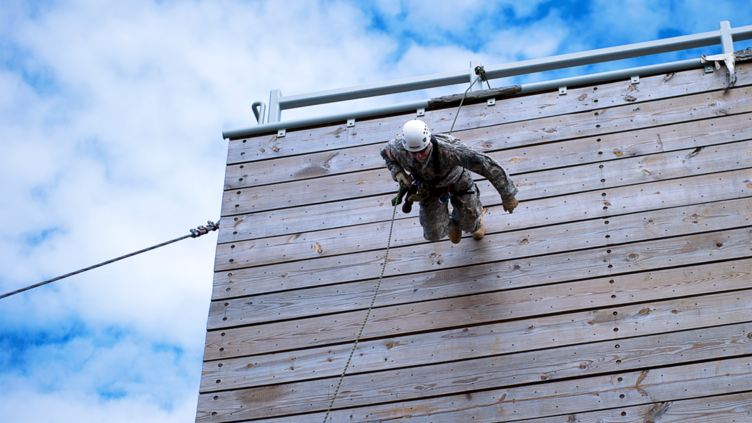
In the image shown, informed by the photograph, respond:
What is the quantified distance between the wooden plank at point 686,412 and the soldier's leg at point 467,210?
4.74ft

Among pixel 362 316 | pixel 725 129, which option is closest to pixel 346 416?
pixel 362 316

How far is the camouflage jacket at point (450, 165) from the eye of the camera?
4.55 m

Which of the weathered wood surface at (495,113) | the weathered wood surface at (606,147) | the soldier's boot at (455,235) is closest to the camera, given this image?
the soldier's boot at (455,235)

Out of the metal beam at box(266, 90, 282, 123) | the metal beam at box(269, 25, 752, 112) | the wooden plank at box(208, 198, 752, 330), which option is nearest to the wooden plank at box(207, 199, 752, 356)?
the wooden plank at box(208, 198, 752, 330)

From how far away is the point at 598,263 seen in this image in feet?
16.2

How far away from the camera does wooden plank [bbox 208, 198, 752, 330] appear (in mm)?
4969

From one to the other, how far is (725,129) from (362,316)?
3.07 m

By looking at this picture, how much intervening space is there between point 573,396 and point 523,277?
890 mm

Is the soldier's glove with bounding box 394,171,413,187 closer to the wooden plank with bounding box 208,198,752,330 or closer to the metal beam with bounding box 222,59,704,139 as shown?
the wooden plank with bounding box 208,198,752,330

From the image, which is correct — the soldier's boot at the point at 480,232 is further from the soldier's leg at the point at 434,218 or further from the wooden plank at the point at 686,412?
the wooden plank at the point at 686,412

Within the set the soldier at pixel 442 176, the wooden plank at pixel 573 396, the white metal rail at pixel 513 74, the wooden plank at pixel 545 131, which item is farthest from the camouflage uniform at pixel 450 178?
the white metal rail at pixel 513 74

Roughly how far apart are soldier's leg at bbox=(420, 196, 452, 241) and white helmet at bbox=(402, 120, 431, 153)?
523 millimetres

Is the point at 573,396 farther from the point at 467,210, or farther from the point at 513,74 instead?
the point at 513,74

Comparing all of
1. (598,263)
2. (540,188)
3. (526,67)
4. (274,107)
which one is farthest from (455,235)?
(274,107)
